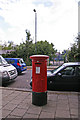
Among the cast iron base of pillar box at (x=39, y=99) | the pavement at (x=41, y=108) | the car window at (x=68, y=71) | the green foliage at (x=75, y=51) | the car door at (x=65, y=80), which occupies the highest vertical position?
the green foliage at (x=75, y=51)

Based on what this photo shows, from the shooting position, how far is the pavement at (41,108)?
288 centimetres

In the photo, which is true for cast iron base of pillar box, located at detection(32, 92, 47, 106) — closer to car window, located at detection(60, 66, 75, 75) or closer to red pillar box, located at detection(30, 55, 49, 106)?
red pillar box, located at detection(30, 55, 49, 106)

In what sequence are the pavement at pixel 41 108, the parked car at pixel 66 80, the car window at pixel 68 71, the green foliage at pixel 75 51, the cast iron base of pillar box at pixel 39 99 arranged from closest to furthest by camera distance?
the pavement at pixel 41 108
the cast iron base of pillar box at pixel 39 99
the parked car at pixel 66 80
the car window at pixel 68 71
the green foliage at pixel 75 51

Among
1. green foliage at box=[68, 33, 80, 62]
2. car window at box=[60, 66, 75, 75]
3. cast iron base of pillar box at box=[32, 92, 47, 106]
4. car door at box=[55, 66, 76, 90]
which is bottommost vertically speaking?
cast iron base of pillar box at box=[32, 92, 47, 106]

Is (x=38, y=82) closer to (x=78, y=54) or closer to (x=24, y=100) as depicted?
(x=24, y=100)

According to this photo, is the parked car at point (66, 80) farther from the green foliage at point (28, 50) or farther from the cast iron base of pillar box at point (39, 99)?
the green foliage at point (28, 50)

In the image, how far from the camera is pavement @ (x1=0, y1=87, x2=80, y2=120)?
2883mm

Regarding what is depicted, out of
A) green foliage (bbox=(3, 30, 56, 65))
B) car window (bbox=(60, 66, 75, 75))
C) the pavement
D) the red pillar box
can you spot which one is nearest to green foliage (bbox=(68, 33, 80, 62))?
green foliage (bbox=(3, 30, 56, 65))

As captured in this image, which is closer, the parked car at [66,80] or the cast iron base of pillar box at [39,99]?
the cast iron base of pillar box at [39,99]

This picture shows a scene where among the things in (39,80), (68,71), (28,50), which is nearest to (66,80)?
(68,71)

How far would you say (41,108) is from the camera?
3330 millimetres

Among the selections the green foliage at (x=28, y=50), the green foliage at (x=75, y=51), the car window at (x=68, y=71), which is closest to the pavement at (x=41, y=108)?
the car window at (x=68, y=71)

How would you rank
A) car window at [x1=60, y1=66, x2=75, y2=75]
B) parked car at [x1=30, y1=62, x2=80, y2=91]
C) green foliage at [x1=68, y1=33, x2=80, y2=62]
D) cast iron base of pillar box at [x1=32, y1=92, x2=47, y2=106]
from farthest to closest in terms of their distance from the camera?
green foliage at [x1=68, y1=33, x2=80, y2=62] → car window at [x1=60, y1=66, x2=75, y2=75] → parked car at [x1=30, y1=62, x2=80, y2=91] → cast iron base of pillar box at [x1=32, y1=92, x2=47, y2=106]

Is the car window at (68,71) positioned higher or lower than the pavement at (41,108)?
higher
